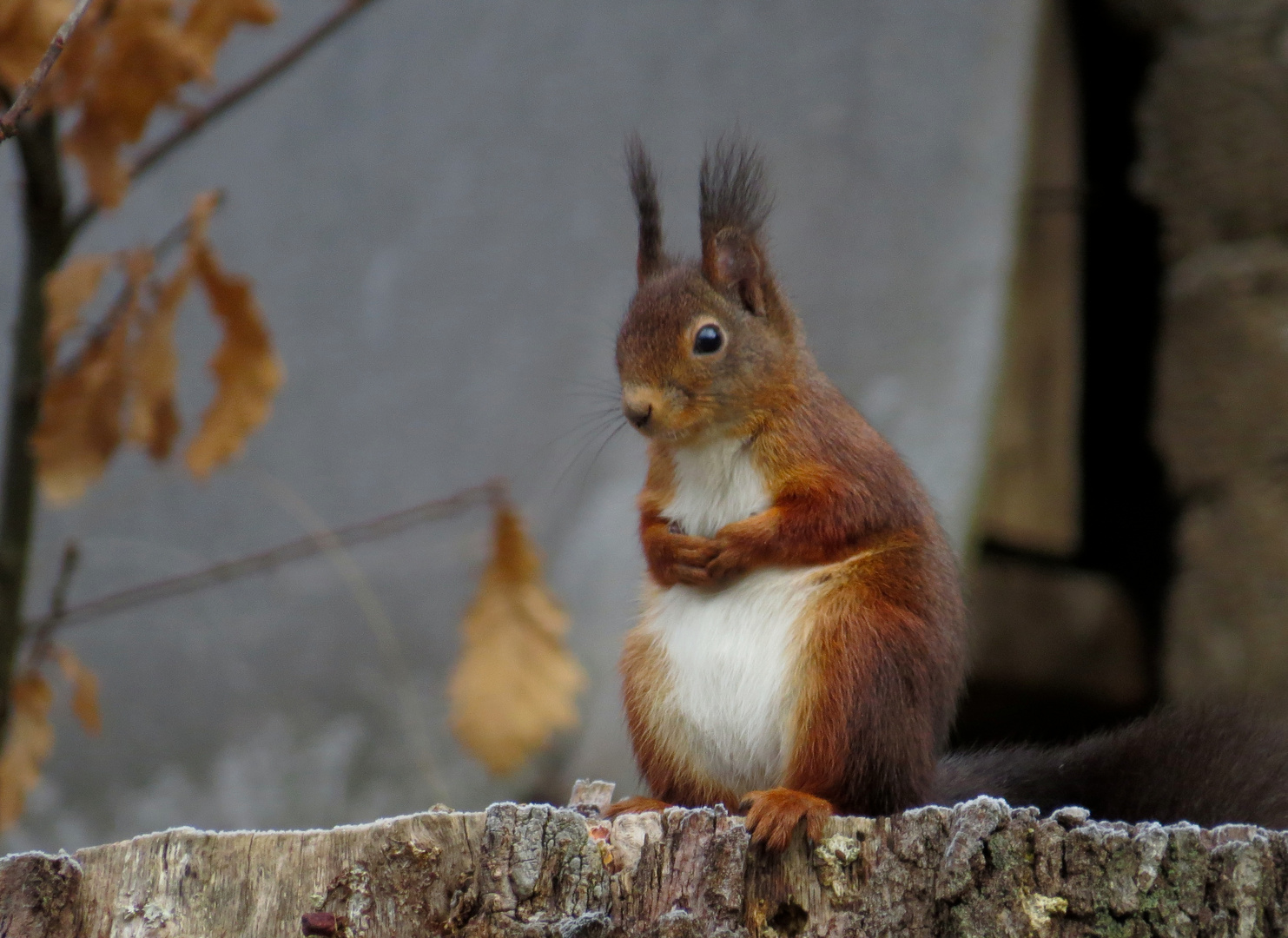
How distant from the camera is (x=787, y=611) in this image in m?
1.59

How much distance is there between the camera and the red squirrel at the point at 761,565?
1515 mm

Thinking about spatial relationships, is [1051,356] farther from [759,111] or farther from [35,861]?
[35,861]

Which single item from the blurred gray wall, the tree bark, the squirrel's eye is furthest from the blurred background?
the squirrel's eye

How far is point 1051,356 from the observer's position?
12.4 ft

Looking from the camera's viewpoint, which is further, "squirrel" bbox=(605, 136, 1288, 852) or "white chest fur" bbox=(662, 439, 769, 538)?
"white chest fur" bbox=(662, 439, 769, 538)

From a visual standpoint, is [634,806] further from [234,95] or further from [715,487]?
[234,95]

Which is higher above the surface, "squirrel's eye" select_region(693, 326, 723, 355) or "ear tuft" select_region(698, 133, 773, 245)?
"ear tuft" select_region(698, 133, 773, 245)

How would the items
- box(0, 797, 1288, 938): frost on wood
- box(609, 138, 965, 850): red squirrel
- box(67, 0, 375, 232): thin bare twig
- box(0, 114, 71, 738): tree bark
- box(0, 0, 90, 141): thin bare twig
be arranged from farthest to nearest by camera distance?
1. box(67, 0, 375, 232): thin bare twig
2. box(0, 114, 71, 738): tree bark
3. box(609, 138, 965, 850): red squirrel
4. box(0, 797, 1288, 938): frost on wood
5. box(0, 0, 90, 141): thin bare twig

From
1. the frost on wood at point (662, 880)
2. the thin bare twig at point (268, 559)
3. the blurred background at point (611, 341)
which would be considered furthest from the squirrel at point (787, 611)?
the blurred background at point (611, 341)

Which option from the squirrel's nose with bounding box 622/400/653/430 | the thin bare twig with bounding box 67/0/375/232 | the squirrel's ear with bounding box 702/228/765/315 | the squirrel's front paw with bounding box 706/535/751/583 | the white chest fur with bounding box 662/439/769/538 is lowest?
the squirrel's front paw with bounding box 706/535/751/583

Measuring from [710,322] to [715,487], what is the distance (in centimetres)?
20

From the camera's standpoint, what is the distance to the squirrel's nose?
65.2 inches

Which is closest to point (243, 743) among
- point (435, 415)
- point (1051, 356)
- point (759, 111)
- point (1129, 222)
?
point (435, 415)

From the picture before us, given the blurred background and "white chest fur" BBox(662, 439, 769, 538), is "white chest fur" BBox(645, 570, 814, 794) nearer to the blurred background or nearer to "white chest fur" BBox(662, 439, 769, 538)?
"white chest fur" BBox(662, 439, 769, 538)
